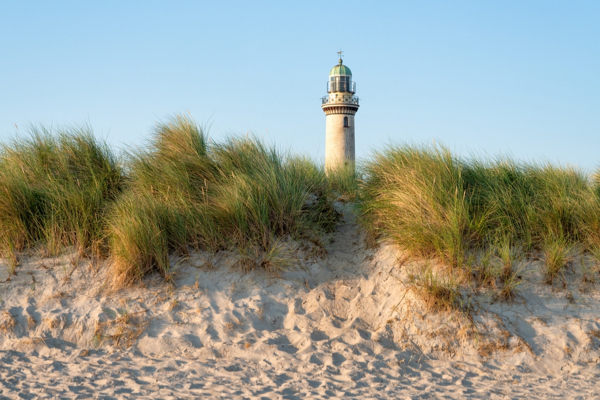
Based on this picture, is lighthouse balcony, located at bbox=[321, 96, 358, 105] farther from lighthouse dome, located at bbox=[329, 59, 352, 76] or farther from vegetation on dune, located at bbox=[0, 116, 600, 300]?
vegetation on dune, located at bbox=[0, 116, 600, 300]

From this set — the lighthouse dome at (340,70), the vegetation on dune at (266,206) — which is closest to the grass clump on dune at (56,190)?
the vegetation on dune at (266,206)

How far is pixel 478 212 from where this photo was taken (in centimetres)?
546

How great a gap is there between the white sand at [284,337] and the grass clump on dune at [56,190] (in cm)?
33

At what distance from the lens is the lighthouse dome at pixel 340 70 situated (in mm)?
29547

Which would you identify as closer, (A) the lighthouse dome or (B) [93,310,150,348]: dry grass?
(B) [93,310,150,348]: dry grass

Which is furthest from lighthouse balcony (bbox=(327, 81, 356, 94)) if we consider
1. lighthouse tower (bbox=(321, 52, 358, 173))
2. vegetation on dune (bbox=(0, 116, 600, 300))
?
vegetation on dune (bbox=(0, 116, 600, 300))

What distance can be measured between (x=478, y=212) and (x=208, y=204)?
294 cm

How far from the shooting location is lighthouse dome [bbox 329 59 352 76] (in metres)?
29.5

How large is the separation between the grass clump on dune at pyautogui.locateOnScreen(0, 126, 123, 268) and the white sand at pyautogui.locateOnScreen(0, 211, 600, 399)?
334 mm

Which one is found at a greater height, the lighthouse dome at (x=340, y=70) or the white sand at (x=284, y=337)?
the lighthouse dome at (x=340, y=70)

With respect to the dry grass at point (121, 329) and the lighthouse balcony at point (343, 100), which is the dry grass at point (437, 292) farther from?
the lighthouse balcony at point (343, 100)

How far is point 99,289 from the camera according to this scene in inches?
200

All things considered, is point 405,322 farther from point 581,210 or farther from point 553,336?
point 581,210

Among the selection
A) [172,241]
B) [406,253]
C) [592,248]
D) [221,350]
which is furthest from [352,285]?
[592,248]
